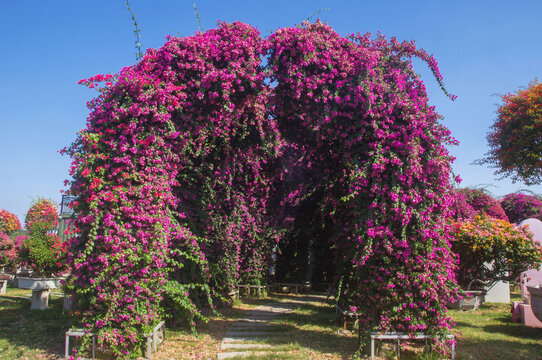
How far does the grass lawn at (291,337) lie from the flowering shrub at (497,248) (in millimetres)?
1327

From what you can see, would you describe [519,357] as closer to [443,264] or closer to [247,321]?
[443,264]

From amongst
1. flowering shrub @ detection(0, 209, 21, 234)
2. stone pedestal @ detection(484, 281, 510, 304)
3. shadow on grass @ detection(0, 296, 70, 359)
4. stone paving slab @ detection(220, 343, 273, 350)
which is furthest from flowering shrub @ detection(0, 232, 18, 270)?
stone pedestal @ detection(484, 281, 510, 304)

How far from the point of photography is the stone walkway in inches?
227

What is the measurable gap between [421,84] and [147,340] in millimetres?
5722

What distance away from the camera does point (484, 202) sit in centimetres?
1700

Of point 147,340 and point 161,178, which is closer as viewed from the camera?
point 147,340

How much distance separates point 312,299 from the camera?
38.3 feet

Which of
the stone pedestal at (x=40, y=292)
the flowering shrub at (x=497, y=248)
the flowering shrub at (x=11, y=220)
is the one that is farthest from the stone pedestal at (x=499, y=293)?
the flowering shrub at (x=11, y=220)

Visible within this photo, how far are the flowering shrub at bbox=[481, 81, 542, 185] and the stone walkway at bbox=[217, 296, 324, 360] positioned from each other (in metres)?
10.4

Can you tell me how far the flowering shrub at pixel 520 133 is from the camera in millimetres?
13312

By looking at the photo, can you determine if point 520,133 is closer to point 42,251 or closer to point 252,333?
point 252,333

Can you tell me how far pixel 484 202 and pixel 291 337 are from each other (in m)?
14.1

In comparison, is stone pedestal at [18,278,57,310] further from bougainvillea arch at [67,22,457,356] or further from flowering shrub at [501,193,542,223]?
flowering shrub at [501,193,542,223]

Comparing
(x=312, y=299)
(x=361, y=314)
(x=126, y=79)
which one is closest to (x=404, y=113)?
(x=361, y=314)
